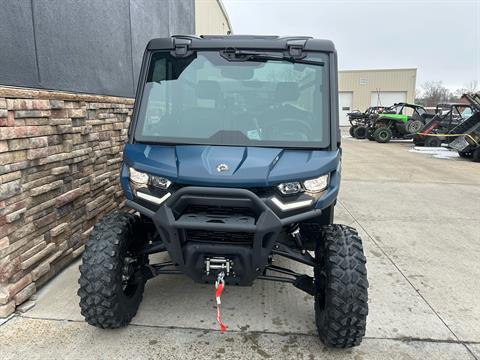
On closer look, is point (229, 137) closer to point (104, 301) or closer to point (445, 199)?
point (104, 301)

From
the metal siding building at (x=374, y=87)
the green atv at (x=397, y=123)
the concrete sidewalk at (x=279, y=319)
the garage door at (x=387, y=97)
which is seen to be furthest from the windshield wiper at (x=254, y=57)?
the garage door at (x=387, y=97)

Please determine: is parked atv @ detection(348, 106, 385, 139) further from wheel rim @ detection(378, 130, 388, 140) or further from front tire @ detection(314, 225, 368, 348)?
front tire @ detection(314, 225, 368, 348)

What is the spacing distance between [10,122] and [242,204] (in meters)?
1.92

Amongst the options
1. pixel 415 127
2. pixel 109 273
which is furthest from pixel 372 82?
pixel 109 273

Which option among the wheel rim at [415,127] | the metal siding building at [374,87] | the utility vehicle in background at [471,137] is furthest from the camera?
the metal siding building at [374,87]

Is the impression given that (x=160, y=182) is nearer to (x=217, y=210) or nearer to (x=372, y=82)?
(x=217, y=210)

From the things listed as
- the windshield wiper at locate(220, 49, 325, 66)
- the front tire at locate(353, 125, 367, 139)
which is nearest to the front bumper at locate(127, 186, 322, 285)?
the windshield wiper at locate(220, 49, 325, 66)

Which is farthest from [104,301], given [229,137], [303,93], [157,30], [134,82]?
[157,30]

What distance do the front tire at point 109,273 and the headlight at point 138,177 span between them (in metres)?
0.40

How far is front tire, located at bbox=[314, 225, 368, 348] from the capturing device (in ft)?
8.57

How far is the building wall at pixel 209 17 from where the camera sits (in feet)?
42.1

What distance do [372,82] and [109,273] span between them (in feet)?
142

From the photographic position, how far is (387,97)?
42.3m

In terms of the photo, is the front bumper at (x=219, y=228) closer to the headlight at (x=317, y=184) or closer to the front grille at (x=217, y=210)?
the front grille at (x=217, y=210)
